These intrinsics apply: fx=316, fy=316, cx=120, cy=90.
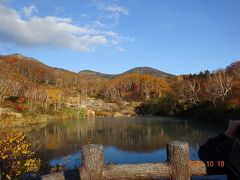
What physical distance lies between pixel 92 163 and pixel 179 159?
139 centimetres

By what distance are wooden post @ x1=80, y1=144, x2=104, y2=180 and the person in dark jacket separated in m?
1.67

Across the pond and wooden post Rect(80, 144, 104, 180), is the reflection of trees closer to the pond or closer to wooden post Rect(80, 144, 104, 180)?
the pond

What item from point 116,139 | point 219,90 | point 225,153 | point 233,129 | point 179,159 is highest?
point 219,90

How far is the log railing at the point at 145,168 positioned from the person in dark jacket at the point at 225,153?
158mm

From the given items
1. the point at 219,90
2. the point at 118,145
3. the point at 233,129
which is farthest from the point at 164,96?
the point at 233,129

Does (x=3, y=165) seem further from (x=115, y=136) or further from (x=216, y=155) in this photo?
(x=115, y=136)

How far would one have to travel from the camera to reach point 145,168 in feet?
16.8

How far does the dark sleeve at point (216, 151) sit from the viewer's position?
4.86 meters

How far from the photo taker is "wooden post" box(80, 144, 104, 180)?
5074 millimetres

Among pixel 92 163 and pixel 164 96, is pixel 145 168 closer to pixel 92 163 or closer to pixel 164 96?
pixel 92 163

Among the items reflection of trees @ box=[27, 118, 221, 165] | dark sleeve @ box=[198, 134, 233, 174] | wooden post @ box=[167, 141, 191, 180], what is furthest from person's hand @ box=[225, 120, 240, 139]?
reflection of trees @ box=[27, 118, 221, 165]

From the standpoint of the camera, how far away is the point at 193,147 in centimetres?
2455

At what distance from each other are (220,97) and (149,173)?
156 ft

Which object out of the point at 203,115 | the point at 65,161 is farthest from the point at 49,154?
the point at 203,115
